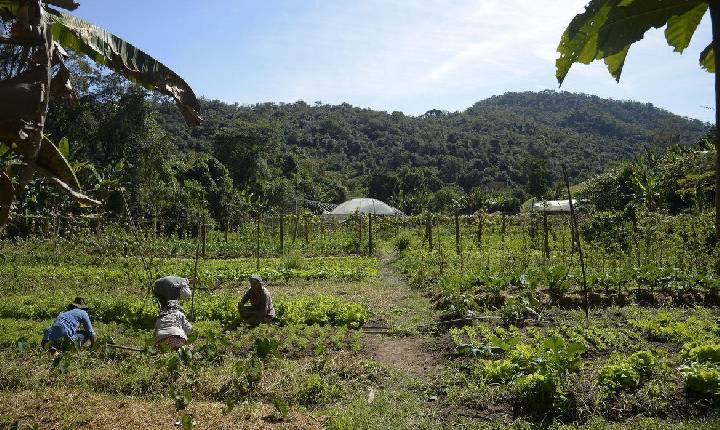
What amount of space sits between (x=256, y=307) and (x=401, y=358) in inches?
126

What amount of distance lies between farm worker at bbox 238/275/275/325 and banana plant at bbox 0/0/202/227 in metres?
4.52

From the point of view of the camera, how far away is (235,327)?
9680 millimetres

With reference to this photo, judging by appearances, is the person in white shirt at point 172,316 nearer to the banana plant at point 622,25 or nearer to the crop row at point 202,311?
the crop row at point 202,311

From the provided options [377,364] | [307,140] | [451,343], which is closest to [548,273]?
[451,343]

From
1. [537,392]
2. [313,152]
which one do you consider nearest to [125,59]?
[537,392]

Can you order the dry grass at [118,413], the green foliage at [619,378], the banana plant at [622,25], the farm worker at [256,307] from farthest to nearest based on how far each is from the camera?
the farm worker at [256,307] < the green foliage at [619,378] < the dry grass at [118,413] < the banana plant at [622,25]

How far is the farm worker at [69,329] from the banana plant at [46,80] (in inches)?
118

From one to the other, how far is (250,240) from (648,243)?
18.3 meters

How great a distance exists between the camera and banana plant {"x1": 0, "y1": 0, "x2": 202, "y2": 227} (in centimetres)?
376

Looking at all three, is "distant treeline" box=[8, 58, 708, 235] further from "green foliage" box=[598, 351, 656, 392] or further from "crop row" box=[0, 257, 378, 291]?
"green foliage" box=[598, 351, 656, 392]

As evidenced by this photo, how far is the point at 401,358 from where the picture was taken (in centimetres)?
790

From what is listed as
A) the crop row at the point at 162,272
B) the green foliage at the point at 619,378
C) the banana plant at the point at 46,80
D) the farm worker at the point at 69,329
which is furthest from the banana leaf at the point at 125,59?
the crop row at the point at 162,272

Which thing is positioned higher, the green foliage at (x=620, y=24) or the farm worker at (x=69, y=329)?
the green foliage at (x=620, y=24)

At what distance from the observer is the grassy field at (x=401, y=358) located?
5312 millimetres
